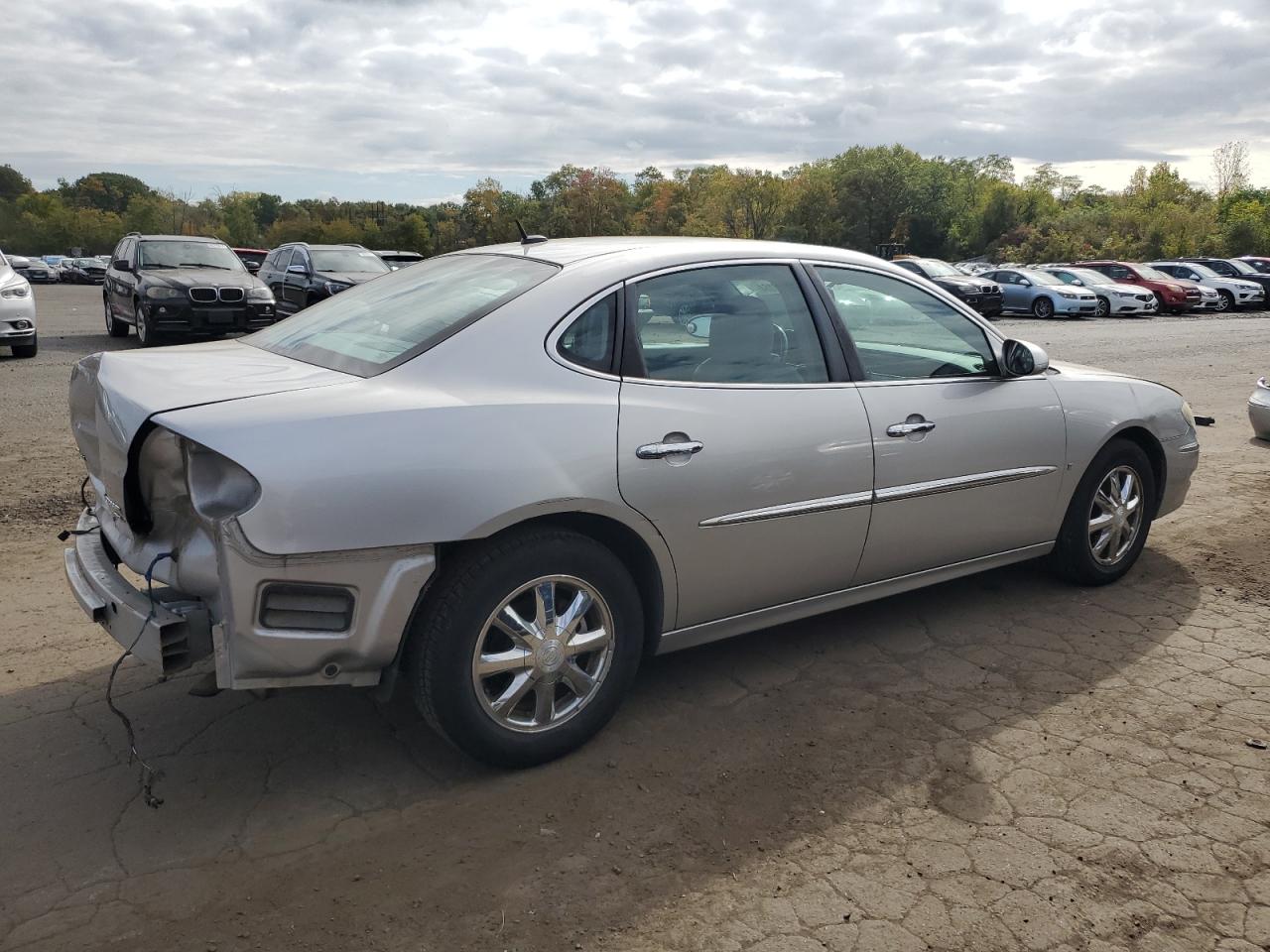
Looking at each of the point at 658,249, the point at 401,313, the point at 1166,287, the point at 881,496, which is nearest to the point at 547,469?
the point at 401,313

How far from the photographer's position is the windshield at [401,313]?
3.35 meters

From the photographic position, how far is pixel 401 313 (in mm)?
3652

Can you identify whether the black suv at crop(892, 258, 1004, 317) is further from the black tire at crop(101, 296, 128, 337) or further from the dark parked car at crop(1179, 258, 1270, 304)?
the black tire at crop(101, 296, 128, 337)

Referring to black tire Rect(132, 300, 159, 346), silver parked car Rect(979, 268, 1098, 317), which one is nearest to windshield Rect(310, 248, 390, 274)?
black tire Rect(132, 300, 159, 346)

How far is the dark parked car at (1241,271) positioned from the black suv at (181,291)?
1180 inches

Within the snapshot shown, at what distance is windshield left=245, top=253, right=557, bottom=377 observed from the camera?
335cm

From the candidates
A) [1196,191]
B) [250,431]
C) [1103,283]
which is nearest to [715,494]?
[250,431]

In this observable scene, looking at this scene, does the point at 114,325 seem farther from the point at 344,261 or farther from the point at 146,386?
the point at 146,386

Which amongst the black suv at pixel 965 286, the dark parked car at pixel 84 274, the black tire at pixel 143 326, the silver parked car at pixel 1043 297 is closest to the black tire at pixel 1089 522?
the black tire at pixel 143 326

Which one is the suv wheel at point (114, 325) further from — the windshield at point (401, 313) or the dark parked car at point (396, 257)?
the windshield at point (401, 313)

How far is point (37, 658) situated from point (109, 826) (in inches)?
54.3

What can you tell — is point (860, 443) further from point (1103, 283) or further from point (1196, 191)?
point (1196, 191)

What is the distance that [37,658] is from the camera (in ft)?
13.2

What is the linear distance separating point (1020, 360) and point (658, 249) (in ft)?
5.56
